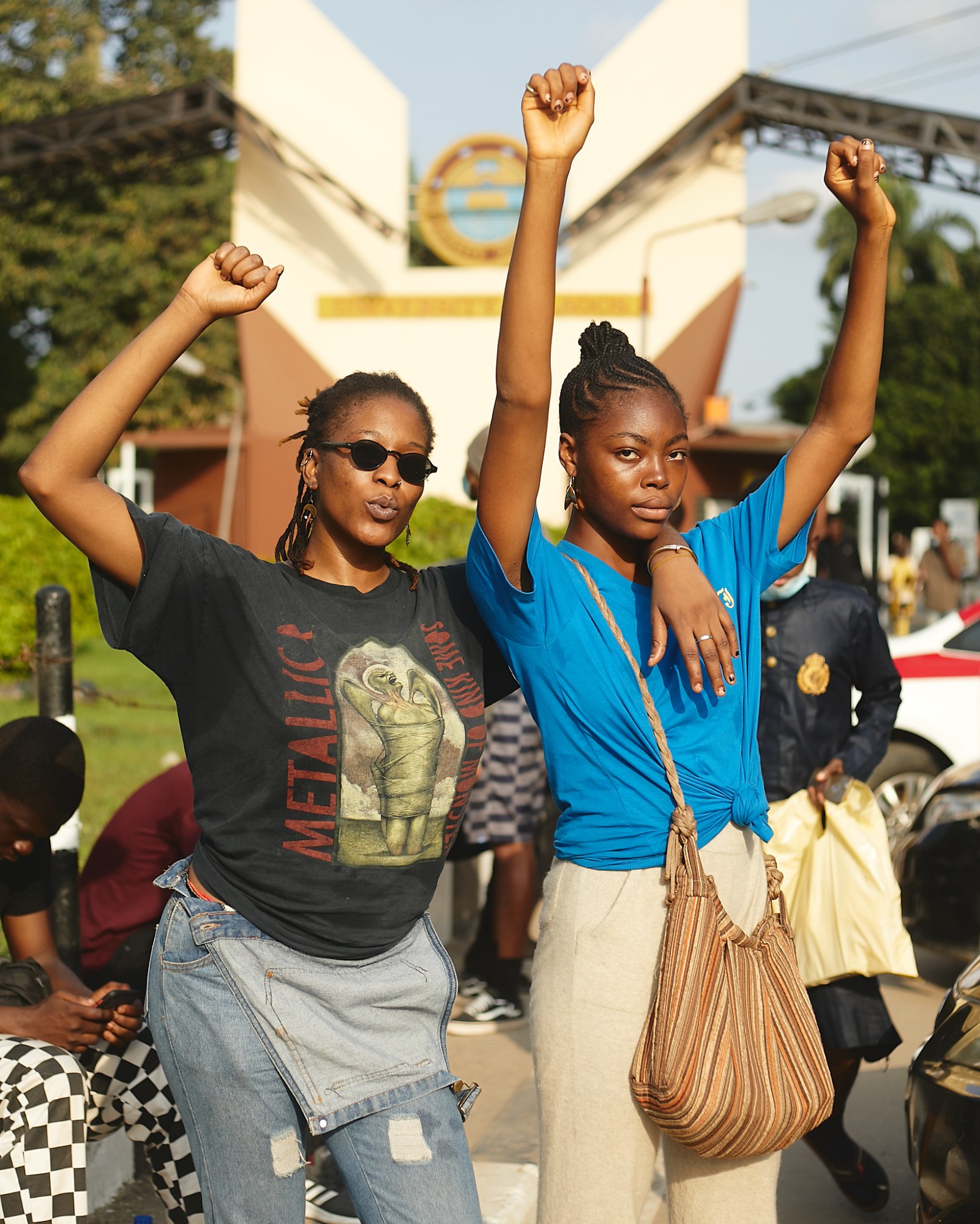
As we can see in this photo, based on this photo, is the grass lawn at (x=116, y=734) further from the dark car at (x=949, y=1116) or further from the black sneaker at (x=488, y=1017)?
the dark car at (x=949, y=1116)

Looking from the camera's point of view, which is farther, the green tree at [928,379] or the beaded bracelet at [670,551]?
the green tree at [928,379]

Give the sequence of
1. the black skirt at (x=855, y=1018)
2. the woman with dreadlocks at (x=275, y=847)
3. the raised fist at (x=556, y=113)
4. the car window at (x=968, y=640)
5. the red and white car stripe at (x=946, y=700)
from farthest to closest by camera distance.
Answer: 1. the red and white car stripe at (x=946, y=700)
2. the car window at (x=968, y=640)
3. the black skirt at (x=855, y=1018)
4. the woman with dreadlocks at (x=275, y=847)
5. the raised fist at (x=556, y=113)

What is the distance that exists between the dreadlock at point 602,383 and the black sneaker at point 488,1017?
11.3ft

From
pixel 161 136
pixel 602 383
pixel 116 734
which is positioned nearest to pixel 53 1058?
pixel 602 383

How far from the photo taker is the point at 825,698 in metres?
4.18

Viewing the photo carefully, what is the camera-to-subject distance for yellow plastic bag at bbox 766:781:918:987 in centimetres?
378

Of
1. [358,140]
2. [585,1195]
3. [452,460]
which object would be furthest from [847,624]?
[358,140]

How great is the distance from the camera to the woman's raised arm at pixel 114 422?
211cm

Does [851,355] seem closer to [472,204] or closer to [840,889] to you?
[840,889]

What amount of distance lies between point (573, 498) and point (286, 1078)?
44.0 inches

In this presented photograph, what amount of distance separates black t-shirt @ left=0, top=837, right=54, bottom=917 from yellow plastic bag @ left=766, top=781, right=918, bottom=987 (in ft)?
6.58

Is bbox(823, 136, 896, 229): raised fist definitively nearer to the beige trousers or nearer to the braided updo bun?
the braided updo bun

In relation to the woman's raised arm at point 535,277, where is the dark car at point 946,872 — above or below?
below

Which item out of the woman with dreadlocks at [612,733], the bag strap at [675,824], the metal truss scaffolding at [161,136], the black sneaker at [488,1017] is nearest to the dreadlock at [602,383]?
the woman with dreadlocks at [612,733]
